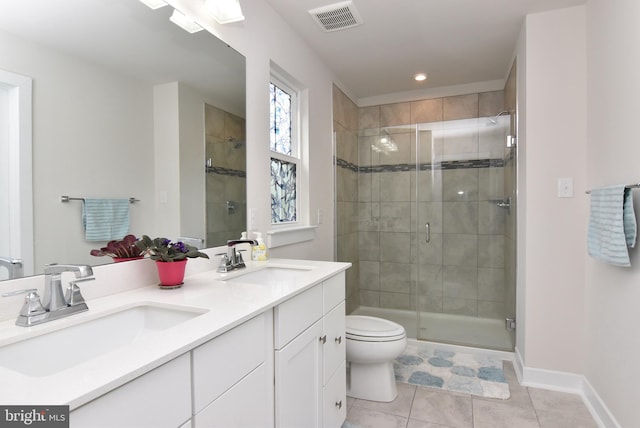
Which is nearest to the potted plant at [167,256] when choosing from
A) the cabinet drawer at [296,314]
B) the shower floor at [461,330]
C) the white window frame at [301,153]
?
the cabinet drawer at [296,314]

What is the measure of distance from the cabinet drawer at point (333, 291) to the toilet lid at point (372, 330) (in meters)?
0.38

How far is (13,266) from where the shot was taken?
3.07ft

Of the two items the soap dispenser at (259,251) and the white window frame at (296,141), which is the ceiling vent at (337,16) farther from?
the soap dispenser at (259,251)

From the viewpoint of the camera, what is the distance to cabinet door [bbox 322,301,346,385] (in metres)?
1.54

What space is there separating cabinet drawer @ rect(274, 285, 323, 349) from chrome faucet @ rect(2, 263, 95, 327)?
562 mm

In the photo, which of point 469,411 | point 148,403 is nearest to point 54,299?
point 148,403

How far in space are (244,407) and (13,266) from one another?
737 millimetres

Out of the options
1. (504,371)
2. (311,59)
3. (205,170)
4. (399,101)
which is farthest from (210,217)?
(399,101)

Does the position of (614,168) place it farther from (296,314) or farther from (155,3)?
(155,3)

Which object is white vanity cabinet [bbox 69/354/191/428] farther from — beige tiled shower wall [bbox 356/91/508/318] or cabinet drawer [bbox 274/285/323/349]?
beige tiled shower wall [bbox 356/91/508/318]

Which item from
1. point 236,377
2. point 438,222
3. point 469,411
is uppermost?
point 438,222

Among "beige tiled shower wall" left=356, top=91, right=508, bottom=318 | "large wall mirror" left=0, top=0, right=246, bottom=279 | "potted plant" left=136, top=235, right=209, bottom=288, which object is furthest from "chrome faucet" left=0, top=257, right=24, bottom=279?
"beige tiled shower wall" left=356, top=91, right=508, bottom=318

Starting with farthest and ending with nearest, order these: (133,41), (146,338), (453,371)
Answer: (453,371) → (133,41) → (146,338)

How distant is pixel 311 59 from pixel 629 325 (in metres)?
2.48
